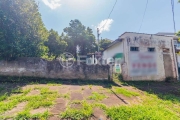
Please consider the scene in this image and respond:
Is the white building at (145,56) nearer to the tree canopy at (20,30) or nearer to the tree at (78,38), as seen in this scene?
the tree canopy at (20,30)

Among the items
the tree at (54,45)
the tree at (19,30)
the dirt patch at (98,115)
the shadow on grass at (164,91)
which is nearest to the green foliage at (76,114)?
the dirt patch at (98,115)

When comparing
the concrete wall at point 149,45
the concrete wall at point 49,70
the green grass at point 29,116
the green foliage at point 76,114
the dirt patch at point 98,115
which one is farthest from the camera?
the concrete wall at point 149,45

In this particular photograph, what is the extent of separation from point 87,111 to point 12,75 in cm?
535

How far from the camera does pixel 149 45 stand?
9.56 metres

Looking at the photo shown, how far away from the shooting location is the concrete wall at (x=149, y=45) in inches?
343

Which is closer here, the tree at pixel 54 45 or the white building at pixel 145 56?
the white building at pixel 145 56

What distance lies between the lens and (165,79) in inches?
380

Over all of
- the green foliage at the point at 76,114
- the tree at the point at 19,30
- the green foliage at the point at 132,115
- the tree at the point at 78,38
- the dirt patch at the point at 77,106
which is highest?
the tree at the point at 78,38

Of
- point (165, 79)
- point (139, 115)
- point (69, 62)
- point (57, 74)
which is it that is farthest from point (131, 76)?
point (139, 115)

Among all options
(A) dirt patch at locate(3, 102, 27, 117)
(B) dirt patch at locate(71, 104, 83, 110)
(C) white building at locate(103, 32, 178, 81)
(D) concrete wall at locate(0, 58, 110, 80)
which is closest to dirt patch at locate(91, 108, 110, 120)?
(B) dirt patch at locate(71, 104, 83, 110)

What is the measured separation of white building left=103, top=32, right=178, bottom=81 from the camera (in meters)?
8.73

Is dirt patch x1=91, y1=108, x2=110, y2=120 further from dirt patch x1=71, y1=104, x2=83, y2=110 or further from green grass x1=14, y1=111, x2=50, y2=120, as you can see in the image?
green grass x1=14, y1=111, x2=50, y2=120

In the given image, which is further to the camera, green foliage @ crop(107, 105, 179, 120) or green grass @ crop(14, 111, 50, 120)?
green foliage @ crop(107, 105, 179, 120)

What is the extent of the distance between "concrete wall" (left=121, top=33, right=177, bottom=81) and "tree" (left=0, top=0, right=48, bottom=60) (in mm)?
6047
